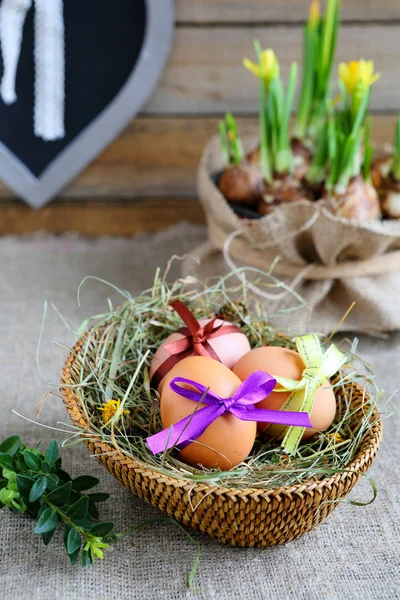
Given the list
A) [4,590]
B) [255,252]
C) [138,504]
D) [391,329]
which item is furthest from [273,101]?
[4,590]

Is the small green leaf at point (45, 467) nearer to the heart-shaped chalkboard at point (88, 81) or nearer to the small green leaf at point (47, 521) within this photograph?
the small green leaf at point (47, 521)

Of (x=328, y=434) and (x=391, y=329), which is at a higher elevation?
(x=328, y=434)

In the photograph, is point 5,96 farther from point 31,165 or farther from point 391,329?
point 391,329

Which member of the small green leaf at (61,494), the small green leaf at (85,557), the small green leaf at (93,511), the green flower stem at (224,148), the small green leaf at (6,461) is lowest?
the small green leaf at (93,511)

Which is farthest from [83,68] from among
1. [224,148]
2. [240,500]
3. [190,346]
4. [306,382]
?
[240,500]

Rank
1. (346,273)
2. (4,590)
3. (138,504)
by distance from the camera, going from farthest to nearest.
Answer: (346,273) < (138,504) < (4,590)

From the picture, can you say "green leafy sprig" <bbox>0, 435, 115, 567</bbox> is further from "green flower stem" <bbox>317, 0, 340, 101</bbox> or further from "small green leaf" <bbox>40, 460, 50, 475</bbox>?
"green flower stem" <bbox>317, 0, 340, 101</bbox>

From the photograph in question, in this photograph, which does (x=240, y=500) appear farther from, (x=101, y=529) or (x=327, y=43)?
(x=327, y=43)

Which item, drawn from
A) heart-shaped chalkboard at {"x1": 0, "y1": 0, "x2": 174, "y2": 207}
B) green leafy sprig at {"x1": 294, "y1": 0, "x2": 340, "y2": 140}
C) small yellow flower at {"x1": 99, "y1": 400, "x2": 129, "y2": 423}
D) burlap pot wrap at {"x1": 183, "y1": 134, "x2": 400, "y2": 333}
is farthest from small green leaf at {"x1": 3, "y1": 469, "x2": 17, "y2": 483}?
heart-shaped chalkboard at {"x1": 0, "y1": 0, "x2": 174, "y2": 207}

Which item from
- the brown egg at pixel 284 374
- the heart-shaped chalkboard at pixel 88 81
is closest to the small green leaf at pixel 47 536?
the brown egg at pixel 284 374
